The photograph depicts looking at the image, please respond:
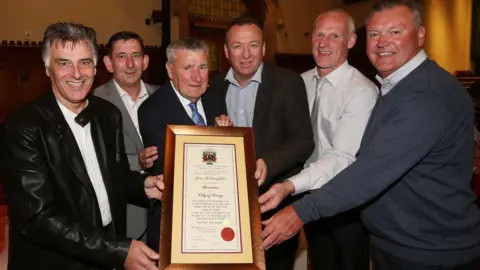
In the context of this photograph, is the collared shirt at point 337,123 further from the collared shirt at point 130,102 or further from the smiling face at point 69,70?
the collared shirt at point 130,102

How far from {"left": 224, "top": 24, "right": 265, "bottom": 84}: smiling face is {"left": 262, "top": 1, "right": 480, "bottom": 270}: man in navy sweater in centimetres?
79

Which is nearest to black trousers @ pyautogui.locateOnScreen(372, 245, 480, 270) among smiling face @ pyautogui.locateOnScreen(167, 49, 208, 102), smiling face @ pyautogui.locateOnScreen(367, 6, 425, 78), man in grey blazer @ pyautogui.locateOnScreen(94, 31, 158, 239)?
smiling face @ pyautogui.locateOnScreen(367, 6, 425, 78)

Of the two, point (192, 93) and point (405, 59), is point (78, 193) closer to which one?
point (192, 93)

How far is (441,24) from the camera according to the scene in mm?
9836

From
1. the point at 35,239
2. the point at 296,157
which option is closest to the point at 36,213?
the point at 35,239

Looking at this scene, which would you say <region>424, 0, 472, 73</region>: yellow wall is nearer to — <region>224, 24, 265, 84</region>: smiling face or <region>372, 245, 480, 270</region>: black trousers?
<region>224, 24, 265, 84</region>: smiling face

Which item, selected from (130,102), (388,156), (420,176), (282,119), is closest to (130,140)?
(130,102)

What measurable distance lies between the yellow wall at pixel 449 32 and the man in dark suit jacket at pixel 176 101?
858 cm

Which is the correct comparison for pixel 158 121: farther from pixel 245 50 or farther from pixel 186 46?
pixel 245 50

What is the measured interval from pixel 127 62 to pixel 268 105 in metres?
1.29

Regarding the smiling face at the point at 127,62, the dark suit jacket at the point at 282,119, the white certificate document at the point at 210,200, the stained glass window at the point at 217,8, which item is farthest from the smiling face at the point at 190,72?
the stained glass window at the point at 217,8

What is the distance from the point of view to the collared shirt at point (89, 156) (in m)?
1.86

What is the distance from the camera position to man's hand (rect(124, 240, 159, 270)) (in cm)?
175

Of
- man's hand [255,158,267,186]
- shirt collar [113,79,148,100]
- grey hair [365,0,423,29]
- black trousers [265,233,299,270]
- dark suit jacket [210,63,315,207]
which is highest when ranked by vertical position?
grey hair [365,0,423,29]
